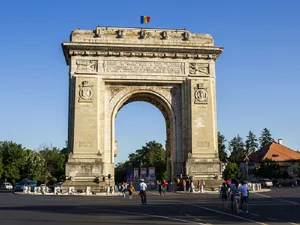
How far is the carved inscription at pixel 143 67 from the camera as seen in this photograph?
37.2 meters

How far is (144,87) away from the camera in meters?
37.9

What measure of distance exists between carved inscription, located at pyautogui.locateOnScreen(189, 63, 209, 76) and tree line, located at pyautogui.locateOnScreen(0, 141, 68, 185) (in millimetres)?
41800

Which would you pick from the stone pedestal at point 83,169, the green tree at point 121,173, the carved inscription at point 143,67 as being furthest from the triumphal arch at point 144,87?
the green tree at point 121,173

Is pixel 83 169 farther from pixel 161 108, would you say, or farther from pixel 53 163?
pixel 53 163

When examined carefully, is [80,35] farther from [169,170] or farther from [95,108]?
[169,170]

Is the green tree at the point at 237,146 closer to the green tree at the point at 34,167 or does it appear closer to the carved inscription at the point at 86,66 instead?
the green tree at the point at 34,167

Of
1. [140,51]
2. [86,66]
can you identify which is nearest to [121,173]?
[86,66]

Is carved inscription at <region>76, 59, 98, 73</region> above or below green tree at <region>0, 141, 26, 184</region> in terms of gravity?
above

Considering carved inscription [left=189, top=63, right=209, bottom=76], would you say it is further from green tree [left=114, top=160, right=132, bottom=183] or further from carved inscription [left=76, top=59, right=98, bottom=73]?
green tree [left=114, top=160, right=132, bottom=183]

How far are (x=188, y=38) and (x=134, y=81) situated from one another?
626 cm

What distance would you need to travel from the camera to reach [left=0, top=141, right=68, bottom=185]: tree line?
2911 inches

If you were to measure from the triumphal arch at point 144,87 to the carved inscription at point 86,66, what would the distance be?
0.09 metres

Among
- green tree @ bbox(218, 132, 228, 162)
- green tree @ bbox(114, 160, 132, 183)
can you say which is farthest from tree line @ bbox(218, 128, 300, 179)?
green tree @ bbox(114, 160, 132, 183)

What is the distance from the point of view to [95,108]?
36.3 meters
